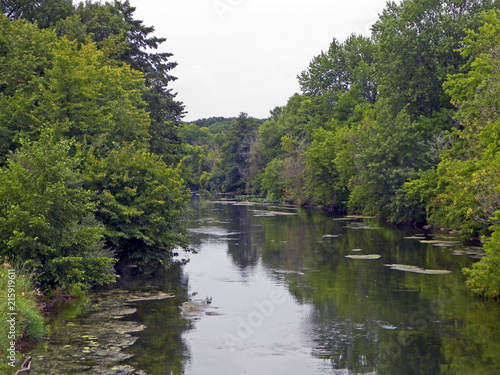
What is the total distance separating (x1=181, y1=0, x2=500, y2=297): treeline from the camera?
23.9 meters

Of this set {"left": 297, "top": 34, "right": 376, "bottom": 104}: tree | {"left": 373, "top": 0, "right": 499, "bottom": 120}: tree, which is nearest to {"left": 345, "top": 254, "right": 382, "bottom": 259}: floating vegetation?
{"left": 373, "top": 0, "right": 499, "bottom": 120}: tree

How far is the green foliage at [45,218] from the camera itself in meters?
14.2

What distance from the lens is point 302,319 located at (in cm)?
1547

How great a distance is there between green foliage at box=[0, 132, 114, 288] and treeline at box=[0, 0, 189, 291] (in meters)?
0.03

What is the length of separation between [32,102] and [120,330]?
1274cm

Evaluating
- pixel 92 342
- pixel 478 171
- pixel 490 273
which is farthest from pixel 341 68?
pixel 92 342

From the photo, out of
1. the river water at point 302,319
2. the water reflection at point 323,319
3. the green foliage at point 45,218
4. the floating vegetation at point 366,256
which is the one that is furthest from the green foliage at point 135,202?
the floating vegetation at point 366,256

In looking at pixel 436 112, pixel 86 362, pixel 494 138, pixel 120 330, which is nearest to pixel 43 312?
pixel 120 330

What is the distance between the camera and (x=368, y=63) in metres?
68.6

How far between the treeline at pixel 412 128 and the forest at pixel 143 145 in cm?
13

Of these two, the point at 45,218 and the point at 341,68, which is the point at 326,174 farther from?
the point at 45,218

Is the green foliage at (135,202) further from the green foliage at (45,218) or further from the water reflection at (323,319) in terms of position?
the green foliage at (45,218)

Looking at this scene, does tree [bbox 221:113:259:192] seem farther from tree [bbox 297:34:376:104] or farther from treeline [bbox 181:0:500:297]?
tree [bbox 297:34:376:104]

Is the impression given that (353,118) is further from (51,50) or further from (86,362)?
(86,362)
